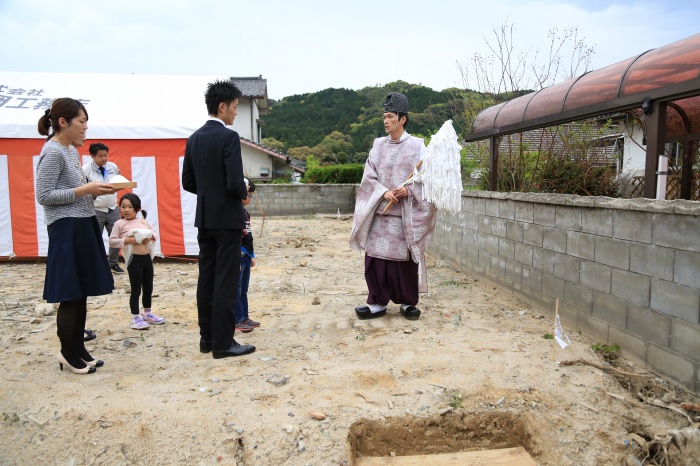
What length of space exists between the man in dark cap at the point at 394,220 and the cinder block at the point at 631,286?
56.6 inches

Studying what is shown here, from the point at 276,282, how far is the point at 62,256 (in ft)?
10.7

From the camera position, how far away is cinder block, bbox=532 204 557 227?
4.07 metres

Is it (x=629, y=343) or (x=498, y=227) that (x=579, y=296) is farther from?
(x=498, y=227)

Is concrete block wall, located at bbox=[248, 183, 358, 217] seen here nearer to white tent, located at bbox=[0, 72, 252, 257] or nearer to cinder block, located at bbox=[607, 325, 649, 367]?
white tent, located at bbox=[0, 72, 252, 257]

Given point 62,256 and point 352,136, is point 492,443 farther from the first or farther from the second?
point 352,136

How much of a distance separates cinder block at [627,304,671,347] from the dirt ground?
0.75 ft

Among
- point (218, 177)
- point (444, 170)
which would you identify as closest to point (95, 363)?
point (218, 177)

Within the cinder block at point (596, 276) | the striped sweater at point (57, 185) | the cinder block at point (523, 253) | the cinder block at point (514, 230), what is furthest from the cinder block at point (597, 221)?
the striped sweater at point (57, 185)

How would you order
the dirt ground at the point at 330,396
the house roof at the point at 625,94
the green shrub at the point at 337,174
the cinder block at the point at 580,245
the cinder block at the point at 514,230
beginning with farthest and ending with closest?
the green shrub at the point at 337,174 < the cinder block at the point at 514,230 < the cinder block at the point at 580,245 < the house roof at the point at 625,94 < the dirt ground at the point at 330,396

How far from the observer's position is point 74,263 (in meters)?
2.87

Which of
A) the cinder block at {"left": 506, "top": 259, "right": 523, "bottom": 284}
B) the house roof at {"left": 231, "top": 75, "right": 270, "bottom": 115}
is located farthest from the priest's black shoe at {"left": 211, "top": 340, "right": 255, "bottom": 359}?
the house roof at {"left": 231, "top": 75, "right": 270, "bottom": 115}

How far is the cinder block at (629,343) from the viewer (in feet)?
9.95

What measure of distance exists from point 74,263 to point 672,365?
137 inches

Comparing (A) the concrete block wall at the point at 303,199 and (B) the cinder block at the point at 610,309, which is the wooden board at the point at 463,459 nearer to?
(B) the cinder block at the point at 610,309
